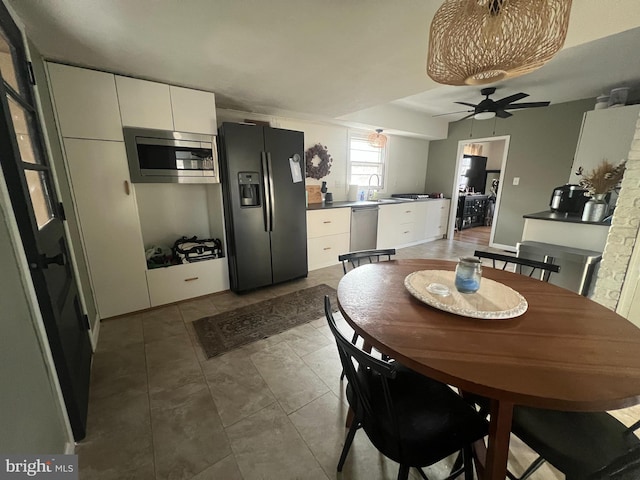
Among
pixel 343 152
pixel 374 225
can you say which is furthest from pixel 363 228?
pixel 343 152

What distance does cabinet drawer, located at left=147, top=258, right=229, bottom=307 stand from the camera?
102 inches

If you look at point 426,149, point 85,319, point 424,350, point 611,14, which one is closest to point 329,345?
point 424,350

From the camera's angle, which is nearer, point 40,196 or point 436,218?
point 40,196

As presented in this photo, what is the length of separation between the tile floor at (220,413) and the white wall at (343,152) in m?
2.73

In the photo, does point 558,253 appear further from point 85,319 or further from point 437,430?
point 85,319

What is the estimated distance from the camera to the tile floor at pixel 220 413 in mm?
1199

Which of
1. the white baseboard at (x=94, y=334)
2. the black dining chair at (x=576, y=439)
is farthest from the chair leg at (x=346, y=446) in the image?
the white baseboard at (x=94, y=334)

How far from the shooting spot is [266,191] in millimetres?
2834

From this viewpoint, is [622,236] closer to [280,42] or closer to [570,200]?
[570,200]

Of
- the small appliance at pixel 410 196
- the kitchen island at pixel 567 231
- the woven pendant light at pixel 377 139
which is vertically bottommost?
the kitchen island at pixel 567 231

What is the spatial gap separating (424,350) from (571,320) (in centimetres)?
69

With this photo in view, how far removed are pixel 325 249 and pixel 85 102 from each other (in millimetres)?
2890

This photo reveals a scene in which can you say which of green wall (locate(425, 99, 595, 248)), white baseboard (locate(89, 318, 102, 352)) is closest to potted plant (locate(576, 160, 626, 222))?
green wall (locate(425, 99, 595, 248))

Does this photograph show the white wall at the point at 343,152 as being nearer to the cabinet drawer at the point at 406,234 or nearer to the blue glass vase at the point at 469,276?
the cabinet drawer at the point at 406,234
